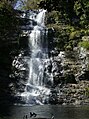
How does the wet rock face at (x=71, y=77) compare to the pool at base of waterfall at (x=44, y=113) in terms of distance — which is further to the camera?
the wet rock face at (x=71, y=77)

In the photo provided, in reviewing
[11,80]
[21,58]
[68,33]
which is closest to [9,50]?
[21,58]

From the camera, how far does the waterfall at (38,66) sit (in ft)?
180

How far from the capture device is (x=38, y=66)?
61.8m

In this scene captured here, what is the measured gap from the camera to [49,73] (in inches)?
2352

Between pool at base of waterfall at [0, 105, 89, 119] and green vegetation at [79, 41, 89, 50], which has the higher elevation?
green vegetation at [79, 41, 89, 50]

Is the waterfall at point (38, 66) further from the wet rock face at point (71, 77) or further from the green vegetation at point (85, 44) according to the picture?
the green vegetation at point (85, 44)

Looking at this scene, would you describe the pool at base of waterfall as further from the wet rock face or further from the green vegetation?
the green vegetation

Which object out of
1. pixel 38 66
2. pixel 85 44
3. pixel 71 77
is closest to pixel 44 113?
pixel 71 77

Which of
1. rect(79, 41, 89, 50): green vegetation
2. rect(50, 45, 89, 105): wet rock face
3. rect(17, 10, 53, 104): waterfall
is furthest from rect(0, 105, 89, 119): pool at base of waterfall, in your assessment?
rect(79, 41, 89, 50): green vegetation

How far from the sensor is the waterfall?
180ft

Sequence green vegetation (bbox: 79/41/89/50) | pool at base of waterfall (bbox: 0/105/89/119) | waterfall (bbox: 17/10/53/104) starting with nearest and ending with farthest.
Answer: pool at base of waterfall (bbox: 0/105/89/119), waterfall (bbox: 17/10/53/104), green vegetation (bbox: 79/41/89/50)

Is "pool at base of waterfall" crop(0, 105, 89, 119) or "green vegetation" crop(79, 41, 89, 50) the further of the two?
"green vegetation" crop(79, 41, 89, 50)

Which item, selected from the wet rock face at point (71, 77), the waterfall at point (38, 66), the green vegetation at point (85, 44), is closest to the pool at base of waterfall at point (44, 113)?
the waterfall at point (38, 66)

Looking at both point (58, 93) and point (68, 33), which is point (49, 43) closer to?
point (68, 33)
